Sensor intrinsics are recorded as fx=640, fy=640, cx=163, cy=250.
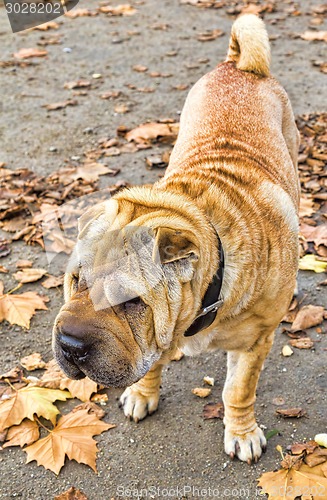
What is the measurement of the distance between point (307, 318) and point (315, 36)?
6203 millimetres

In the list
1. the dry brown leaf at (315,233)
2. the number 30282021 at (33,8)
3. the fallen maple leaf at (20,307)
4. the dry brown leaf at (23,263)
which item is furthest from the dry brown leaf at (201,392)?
the number 30282021 at (33,8)

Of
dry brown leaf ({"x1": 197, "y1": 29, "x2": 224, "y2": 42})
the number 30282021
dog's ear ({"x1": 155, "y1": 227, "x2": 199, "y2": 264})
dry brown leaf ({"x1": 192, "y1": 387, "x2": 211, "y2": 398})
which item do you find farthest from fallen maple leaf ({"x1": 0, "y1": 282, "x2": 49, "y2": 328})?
the number 30282021

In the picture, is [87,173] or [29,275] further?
[87,173]

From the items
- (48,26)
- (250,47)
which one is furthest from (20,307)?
(48,26)

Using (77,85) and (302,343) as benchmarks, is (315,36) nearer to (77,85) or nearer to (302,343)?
(77,85)

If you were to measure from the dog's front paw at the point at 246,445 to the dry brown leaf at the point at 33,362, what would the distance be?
4.33 ft

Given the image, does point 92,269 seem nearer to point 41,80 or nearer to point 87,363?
point 87,363

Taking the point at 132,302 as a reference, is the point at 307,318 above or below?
below

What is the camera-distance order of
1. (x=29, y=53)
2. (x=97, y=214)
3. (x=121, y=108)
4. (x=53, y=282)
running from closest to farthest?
(x=97, y=214), (x=53, y=282), (x=121, y=108), (x=29, y=53)

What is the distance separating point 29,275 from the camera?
16.5 feet

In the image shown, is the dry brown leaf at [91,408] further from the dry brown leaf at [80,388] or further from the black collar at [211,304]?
the black collar at [211,304]

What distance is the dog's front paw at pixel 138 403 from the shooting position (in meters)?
3.84

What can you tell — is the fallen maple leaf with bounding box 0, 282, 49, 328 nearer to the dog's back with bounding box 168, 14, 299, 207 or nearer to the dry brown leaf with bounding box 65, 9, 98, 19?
the dog's back with bounding box 168, 14, 299, 207

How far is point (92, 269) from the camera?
2721mm
